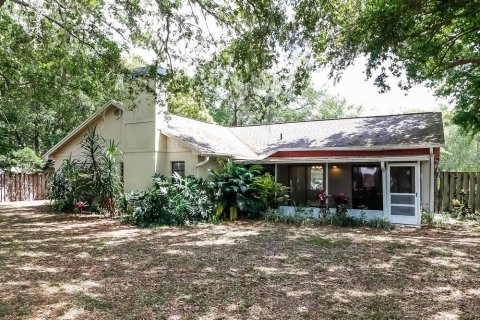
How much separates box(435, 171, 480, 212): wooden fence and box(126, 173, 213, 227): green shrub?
9.29m

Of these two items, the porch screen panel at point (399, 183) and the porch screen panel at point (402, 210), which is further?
the porch screen panel at point (399, 183)

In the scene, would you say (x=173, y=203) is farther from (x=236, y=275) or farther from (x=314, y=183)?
(x=314, y=183)

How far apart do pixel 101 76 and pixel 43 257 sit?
26.4 feet

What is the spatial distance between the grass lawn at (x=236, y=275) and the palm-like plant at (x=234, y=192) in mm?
2625

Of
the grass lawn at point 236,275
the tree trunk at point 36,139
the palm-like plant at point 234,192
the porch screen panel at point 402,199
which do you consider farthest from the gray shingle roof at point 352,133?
the tree trunk at point 36,139

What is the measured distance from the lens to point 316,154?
1466cm

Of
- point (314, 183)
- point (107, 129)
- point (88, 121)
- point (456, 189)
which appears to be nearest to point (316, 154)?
point (314, 183)

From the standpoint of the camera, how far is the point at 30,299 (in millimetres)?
4770

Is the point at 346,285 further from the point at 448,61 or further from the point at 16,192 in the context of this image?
the point at 16,192

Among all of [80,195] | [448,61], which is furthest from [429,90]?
[80,195]

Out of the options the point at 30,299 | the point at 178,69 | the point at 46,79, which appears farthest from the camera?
the point at 46,79

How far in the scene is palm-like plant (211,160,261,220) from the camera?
12.9m

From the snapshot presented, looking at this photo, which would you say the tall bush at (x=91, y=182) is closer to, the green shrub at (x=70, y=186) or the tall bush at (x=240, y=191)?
the green shrub at (x=70, y=186)

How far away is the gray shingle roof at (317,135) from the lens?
13.6 m
